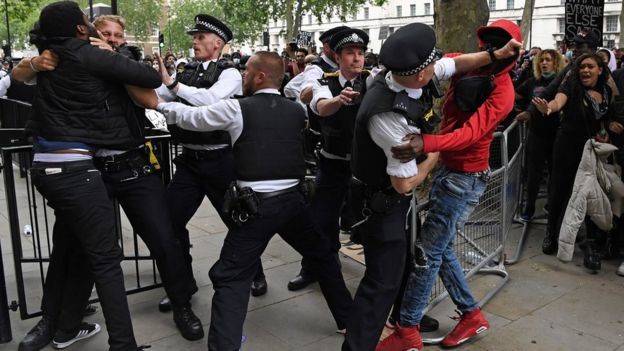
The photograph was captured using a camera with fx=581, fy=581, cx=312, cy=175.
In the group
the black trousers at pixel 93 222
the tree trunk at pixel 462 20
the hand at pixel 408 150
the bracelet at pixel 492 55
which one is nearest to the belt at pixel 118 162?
the black trousers at pixel 93 222

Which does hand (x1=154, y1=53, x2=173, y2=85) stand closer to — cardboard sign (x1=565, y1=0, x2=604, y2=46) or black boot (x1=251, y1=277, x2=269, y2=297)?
black boot (x1=251, y1=277, x2=269, y2=297)

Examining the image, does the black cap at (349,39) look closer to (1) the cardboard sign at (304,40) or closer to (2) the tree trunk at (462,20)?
(2) the tree trunk at (462,20)

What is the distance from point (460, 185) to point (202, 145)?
5.91 ft

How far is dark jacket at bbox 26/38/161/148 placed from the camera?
3217 millimetres

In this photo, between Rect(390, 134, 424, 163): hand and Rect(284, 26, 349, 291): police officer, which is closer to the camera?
Rect(390, 134, 424, 163): hand

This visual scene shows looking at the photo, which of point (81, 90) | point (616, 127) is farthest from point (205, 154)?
point (616, 127)

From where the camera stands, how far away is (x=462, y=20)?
6633mm

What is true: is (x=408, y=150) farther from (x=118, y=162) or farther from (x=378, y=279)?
(x=118, y=162)

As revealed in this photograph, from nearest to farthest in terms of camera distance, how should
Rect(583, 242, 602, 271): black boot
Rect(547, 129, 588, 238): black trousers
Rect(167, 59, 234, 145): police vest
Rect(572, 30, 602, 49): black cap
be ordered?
Rect(167, 59, 234, 145): police vest
Rect(583, 242, 602, 271): black boot
Rect(547, 129, 588, 238): black trousers
Rect(572, 30, 602, 49): black cap

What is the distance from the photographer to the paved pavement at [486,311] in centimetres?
377

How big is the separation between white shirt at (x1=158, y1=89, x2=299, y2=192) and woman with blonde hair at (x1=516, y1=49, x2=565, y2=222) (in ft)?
12.3

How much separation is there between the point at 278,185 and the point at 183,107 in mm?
700

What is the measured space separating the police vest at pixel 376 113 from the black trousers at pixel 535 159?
11.2 ft

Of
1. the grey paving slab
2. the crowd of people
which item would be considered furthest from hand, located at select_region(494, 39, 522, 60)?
the grey paving slab
